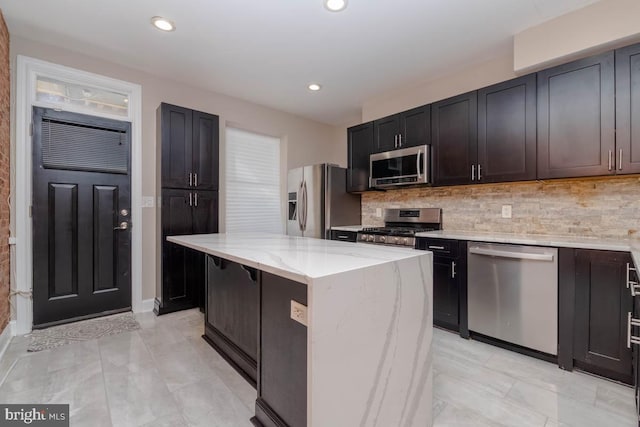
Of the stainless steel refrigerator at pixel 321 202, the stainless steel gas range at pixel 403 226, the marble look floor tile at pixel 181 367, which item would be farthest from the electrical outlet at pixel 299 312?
the stainless steel refrigerator at pixel 321 202

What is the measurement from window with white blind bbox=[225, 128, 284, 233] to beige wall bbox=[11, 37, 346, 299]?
0.19 m

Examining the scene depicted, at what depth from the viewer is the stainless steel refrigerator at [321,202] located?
4.14 meters

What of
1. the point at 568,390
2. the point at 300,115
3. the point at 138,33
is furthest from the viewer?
the point at 300,115

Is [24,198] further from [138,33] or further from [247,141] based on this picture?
[247,141]

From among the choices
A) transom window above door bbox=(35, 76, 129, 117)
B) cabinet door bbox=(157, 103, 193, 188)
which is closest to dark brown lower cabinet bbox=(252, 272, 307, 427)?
cabinet door bbox=(157, 103, 193, 188)

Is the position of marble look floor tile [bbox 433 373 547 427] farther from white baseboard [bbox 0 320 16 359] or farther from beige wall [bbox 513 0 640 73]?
white baseboard [bbox 0 320 16 359]

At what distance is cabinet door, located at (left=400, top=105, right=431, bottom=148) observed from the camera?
10.8 ft

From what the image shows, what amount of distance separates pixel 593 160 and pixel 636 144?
9.3 inches

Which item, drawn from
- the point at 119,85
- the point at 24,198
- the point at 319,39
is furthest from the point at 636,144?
the point at 24,198

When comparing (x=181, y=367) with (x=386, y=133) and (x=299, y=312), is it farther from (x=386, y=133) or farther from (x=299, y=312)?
(x=386, y=133)

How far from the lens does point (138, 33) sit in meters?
2.62

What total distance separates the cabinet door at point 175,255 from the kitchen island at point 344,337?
1933mm

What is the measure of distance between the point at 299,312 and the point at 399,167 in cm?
269

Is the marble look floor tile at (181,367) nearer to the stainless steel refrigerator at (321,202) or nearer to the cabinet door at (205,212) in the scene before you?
the cabinet door at (205,212)
